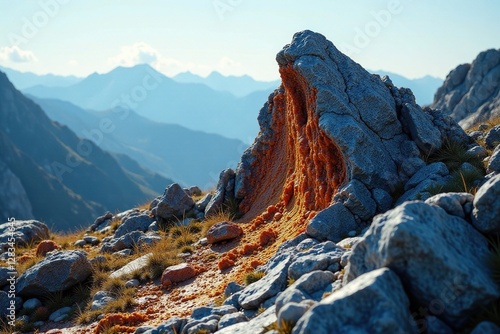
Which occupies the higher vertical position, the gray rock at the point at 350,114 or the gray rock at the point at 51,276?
the gray rock at the point at 350,114

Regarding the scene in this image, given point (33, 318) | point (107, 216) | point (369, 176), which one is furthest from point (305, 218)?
point (107, 216)

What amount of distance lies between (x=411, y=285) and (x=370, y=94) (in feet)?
32.5

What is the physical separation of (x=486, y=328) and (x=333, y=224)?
661 cm

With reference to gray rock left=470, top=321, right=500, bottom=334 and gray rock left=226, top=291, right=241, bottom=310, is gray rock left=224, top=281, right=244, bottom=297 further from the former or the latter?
gray rock left=470, top=321, right=500, bottom=334

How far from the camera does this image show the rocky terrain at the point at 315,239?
6.81 m

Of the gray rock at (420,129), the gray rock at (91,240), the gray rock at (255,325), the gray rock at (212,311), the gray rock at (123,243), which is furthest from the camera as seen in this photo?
the gray rock at (91,240)

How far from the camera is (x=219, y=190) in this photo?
72.1ft

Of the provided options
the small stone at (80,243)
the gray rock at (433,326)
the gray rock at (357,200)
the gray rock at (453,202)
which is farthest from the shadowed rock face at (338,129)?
the small stone at (80,243)

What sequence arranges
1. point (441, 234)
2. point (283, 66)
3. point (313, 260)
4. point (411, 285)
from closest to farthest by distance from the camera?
point (411, 285) → point (441, 234) → point (313, 260) → point (283, 66)

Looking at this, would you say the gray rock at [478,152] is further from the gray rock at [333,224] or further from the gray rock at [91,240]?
the gray rock at [91,240]

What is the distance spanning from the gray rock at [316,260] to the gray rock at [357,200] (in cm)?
296

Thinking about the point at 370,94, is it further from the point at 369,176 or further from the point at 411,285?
the point at 411,285

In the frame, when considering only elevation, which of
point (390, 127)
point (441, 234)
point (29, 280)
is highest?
point (390, 127)

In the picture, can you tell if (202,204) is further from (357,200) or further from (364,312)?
(364,312)
